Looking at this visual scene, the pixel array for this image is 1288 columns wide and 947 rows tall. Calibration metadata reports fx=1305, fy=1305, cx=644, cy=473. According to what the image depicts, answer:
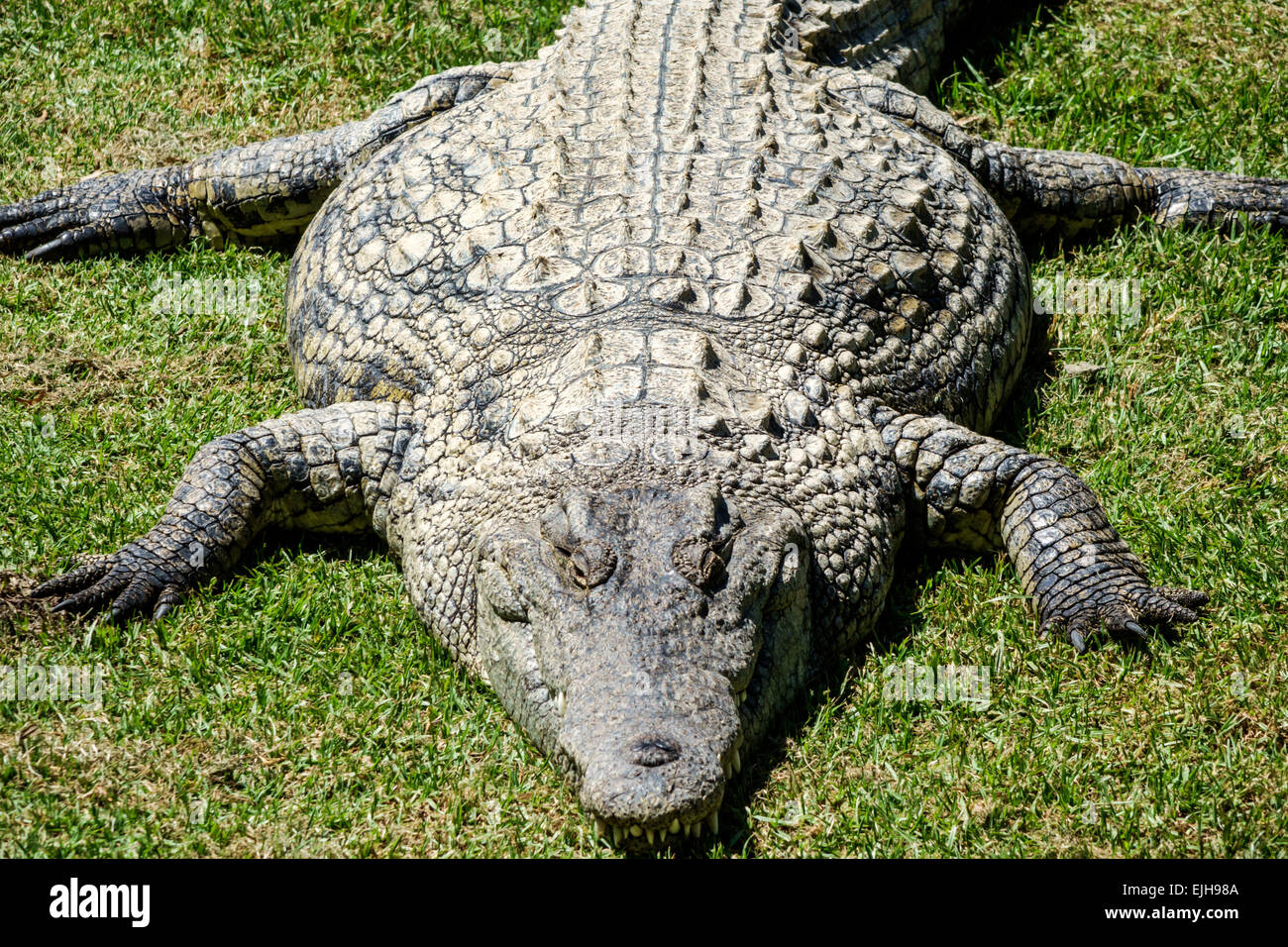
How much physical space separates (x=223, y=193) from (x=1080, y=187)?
159 inches

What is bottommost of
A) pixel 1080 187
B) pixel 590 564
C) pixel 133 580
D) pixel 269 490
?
pixel 133 580

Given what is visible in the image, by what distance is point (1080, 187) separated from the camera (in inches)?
243

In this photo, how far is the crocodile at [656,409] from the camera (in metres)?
3.62

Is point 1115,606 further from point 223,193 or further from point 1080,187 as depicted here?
point 223,193

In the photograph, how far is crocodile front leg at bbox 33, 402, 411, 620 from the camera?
172 inches

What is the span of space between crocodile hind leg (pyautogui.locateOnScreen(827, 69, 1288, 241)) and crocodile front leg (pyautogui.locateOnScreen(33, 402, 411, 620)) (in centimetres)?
285

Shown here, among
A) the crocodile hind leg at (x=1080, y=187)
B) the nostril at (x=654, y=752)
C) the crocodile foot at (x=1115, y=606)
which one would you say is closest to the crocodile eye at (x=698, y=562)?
the nostril at (x=654, y=752)

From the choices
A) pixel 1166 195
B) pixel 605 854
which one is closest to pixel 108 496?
pixel 605 854

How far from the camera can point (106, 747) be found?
12.3ft

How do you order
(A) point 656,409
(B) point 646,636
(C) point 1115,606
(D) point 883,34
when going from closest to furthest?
(B) point 646,636 < (A) point 656,409 < (C) point 1115,606 < (D) point 883,34

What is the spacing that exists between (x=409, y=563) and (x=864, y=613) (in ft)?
4.96

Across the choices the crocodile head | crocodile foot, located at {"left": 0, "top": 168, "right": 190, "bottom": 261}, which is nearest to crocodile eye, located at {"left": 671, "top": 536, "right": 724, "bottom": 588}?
the crocodile head

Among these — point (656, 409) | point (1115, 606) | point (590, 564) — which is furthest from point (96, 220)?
point (1115, 606)

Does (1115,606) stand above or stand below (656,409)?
below
